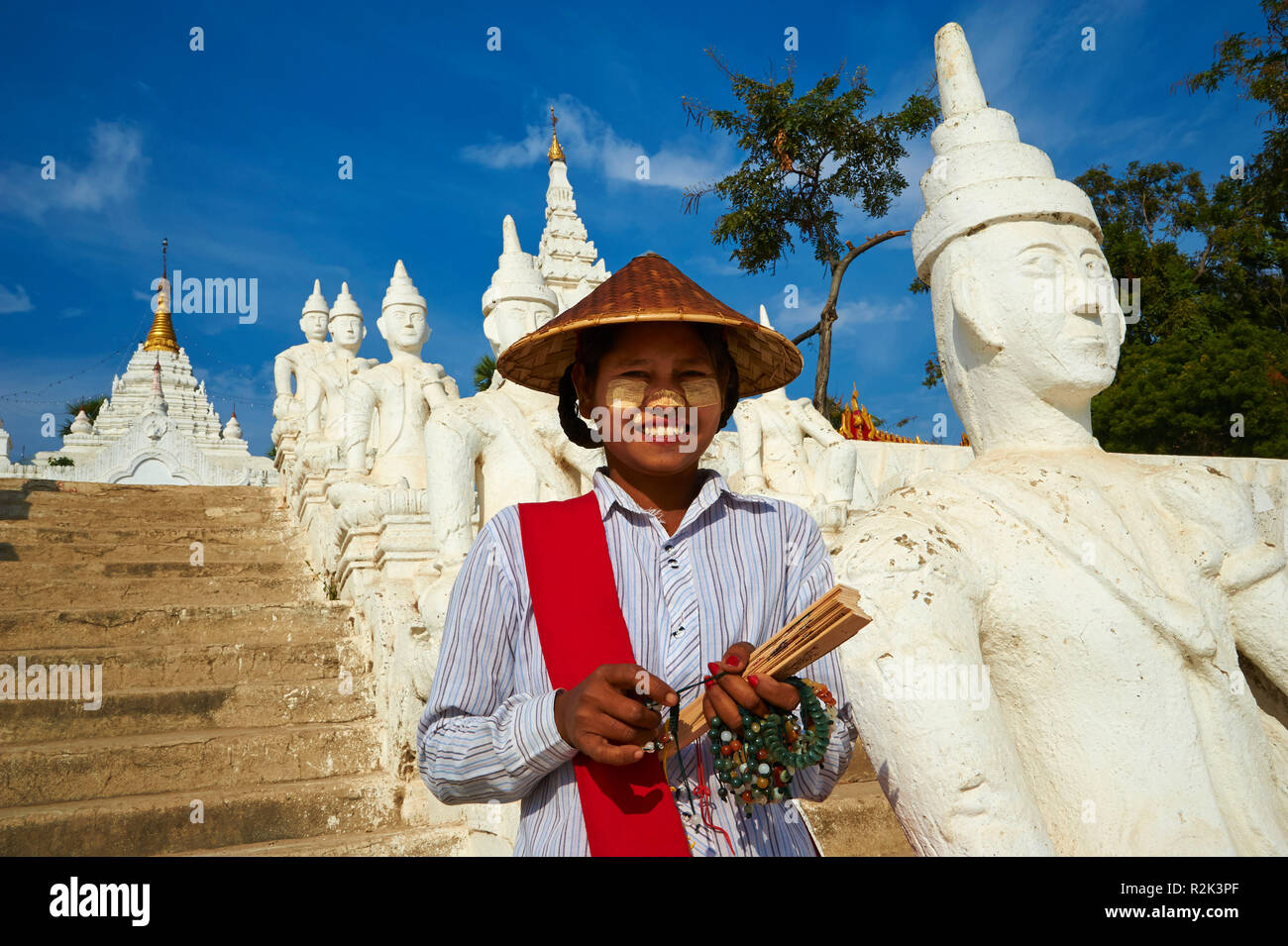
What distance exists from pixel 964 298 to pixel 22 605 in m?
6.28

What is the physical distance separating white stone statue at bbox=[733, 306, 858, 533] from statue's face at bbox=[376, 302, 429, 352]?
2.97m

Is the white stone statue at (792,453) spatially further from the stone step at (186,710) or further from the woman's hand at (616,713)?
the woman's hand at (616,713)

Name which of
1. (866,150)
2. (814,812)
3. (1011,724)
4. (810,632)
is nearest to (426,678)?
(814,812)

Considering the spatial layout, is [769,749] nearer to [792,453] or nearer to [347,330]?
[792,453]

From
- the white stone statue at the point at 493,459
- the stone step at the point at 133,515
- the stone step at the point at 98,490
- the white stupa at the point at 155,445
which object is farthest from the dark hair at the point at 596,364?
the white stupa at the point at 155,445

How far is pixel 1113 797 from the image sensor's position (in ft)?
7.00

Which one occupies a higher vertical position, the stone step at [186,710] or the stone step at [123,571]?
the stone step at [123,571]

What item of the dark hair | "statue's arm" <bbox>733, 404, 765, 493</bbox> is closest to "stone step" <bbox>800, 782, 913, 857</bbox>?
the dark hair

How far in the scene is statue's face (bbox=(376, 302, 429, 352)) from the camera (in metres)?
8.66

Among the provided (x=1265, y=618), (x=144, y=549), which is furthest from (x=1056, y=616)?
(x=144, y=549)

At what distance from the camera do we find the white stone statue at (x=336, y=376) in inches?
477

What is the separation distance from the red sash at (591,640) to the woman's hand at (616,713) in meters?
0.15

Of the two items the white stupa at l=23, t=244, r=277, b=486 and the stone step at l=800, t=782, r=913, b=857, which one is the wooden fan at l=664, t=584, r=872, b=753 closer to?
the stone step at l=800, t=782, r=913, b=857

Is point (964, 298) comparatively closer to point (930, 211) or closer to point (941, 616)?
point (930, 211)
